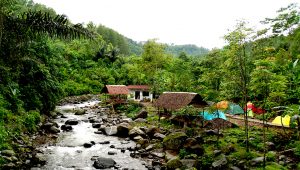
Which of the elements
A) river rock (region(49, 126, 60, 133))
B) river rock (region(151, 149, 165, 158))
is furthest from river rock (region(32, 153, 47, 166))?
river rock (region(49, 126, 60, 133))

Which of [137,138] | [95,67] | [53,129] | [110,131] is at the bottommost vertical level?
[137,138]

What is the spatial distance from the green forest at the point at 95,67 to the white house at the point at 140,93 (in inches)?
116

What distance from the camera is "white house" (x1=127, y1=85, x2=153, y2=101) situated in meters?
42.0

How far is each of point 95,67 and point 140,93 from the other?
17143 millimetres

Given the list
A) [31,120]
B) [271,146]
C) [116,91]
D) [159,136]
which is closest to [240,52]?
[271,146]

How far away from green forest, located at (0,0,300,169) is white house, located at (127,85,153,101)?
9.64ft

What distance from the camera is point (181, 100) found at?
2186 cm

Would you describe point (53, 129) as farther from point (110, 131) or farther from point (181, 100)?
point (181, 100)

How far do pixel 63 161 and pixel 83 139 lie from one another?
5.12 m

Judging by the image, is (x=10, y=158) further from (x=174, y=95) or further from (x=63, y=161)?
(x=174, y=95)

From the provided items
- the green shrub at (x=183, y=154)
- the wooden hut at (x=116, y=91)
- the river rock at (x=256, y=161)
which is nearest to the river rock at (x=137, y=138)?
the green shrub at (x=183, y=154)

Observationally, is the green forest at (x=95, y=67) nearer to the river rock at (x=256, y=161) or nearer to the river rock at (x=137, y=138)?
the river rock at (x=256, y=161)

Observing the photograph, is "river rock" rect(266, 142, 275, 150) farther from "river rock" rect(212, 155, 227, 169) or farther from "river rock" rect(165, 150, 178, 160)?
"river rock" rect(165, 150, 178, 160)

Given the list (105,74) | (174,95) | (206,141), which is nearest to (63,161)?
(206,141)
